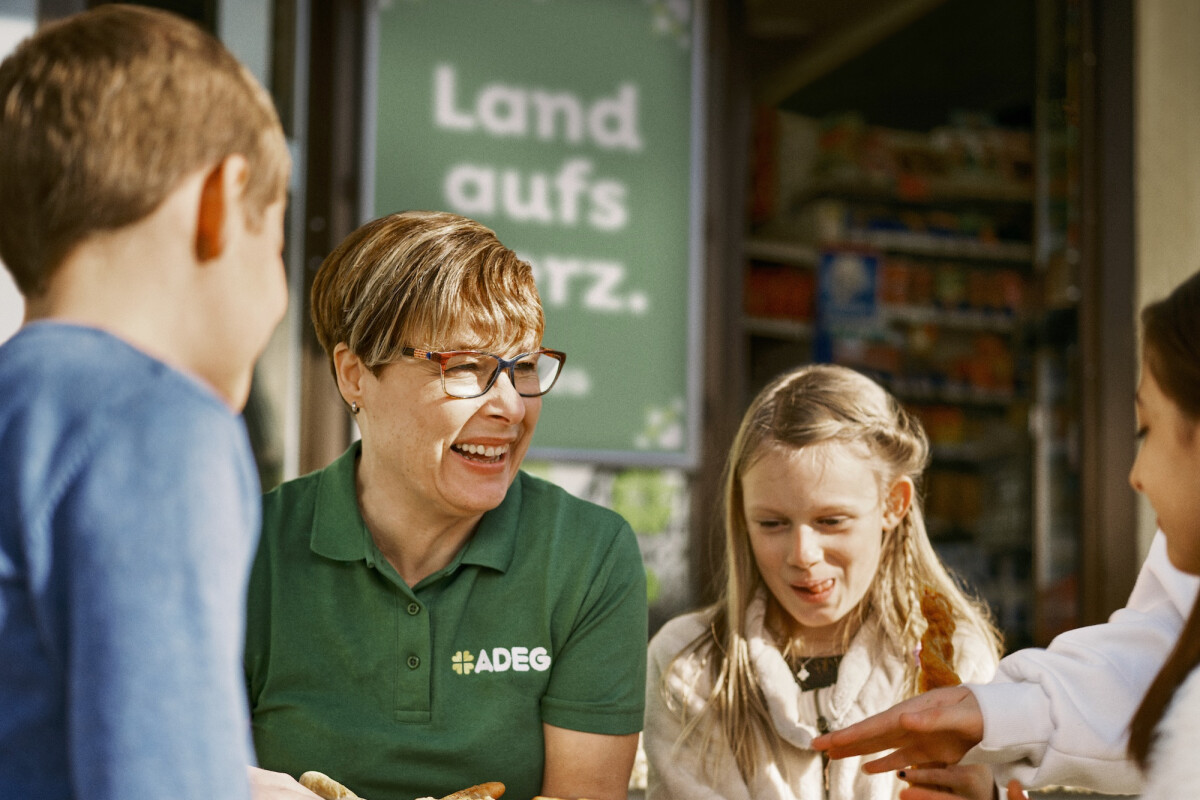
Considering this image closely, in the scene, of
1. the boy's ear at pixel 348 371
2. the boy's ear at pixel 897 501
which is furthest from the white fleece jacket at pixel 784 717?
the boy's ear at pixel 348 371

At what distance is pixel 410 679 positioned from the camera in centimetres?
155

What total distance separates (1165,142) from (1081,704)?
3041mm

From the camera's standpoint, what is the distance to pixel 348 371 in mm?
1685

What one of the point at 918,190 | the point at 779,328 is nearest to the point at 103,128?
the point at 779,328

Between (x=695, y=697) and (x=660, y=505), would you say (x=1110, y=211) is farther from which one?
(x=695, y=697)

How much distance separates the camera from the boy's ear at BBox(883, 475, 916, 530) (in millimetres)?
2035

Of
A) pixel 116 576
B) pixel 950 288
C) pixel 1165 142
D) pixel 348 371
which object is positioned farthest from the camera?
pixel 950 288

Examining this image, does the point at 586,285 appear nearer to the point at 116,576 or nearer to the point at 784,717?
the point at 784,717

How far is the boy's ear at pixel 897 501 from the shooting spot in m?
2.04

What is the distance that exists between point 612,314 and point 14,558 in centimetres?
283

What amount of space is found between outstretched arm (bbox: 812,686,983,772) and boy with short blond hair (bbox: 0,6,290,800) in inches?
31.8

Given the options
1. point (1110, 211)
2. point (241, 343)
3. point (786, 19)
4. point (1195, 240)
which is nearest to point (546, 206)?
point (1110, 211)

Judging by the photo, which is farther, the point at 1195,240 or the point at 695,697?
the point at 1195,240

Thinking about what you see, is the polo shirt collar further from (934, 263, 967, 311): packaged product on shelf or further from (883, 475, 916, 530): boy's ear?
(934, 263, 967, 311): packaged product on shelf
